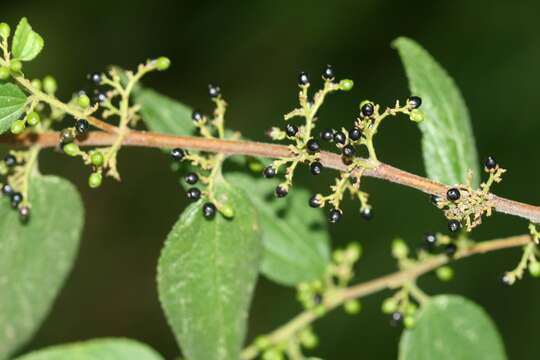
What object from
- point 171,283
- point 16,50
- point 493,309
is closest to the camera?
point 16,50

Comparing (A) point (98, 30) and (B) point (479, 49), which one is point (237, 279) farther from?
(A) point (98, 30)

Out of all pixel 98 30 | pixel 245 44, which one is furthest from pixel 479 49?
pixel 98 30

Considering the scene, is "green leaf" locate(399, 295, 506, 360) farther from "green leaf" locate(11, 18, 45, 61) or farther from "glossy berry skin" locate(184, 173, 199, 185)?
"green leaf" locate(11, 18, 45, 61)

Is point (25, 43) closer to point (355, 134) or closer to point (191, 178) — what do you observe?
point (191, 178)

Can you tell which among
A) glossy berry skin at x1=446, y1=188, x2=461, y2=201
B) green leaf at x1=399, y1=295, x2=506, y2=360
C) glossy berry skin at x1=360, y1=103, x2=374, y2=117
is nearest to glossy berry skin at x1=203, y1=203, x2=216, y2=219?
glossy berry skin at x1=360, y1=103, x2=374, y2=117

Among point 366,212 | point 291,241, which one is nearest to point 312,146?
point 366,212
